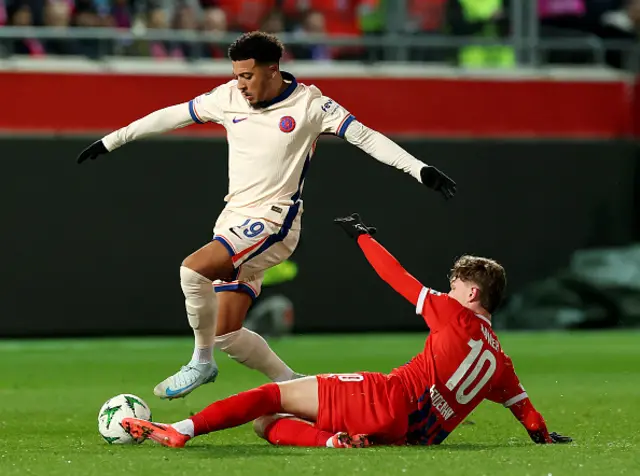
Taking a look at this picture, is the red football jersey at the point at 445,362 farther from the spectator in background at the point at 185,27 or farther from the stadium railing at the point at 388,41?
the spectator in background at the point at 185,27

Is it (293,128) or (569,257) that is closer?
(293,128)

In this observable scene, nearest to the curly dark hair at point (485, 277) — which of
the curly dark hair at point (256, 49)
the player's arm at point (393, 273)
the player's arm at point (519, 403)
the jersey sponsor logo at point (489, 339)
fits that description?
the jersey sponsor logo at point (489, 339)

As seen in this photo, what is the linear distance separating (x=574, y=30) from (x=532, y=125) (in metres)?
1.75

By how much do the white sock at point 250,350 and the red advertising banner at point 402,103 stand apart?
9.80 metres

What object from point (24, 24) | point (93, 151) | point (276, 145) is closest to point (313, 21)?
point (24, 24)

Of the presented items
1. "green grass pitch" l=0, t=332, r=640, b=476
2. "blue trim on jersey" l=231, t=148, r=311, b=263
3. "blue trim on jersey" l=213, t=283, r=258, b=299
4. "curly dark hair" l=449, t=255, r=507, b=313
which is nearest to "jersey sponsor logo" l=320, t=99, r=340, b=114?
"blue trim on jersey" l=231, t=148, r=311, b=263

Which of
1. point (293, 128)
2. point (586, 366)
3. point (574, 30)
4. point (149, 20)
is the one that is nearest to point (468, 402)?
point (293, 128)

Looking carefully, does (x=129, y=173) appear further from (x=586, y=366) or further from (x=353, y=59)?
(x=586, y=366)

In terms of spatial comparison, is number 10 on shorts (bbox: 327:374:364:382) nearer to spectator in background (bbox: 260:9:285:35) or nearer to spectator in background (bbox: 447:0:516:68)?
spectator in background (bbox: 260:9:285:35)

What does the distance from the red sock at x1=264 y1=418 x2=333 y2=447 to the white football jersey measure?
4.32ft

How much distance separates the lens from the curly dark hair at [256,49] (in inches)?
300

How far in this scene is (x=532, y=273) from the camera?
1902 cm

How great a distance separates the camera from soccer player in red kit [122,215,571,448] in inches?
258

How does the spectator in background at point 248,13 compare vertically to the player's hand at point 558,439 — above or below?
above
